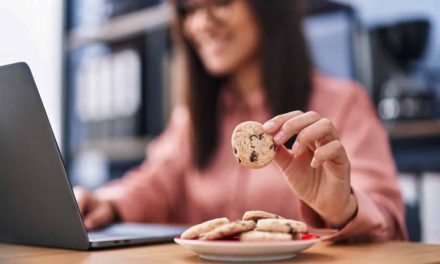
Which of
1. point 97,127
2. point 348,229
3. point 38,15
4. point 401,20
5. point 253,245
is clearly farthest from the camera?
point 38,15

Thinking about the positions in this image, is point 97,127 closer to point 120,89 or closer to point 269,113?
point 120,89

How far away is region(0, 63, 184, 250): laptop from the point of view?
82 centimetres

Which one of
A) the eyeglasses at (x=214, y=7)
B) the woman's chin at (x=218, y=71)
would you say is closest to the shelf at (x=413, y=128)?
the woman's chin at (x=218, y=71)

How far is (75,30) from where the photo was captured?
11.0ft

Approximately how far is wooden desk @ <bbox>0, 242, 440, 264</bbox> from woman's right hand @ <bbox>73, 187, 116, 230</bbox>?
0.40 m

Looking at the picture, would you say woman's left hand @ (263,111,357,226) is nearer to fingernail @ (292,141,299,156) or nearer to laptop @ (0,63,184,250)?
fingernail @ (292,141,299,156)

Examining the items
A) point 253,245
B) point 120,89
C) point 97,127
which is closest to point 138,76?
point 120,89

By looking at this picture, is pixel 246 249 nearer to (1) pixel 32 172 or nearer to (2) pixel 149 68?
(1) pixel 32 172

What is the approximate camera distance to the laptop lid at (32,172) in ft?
2.69

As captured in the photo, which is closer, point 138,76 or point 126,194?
point 126,194

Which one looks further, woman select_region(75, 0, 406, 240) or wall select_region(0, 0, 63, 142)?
wall select_region(0, 0, 63, 142)

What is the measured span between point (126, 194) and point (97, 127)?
1265 mm

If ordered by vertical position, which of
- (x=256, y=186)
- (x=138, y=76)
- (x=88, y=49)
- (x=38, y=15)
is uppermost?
(x=38, y=15)

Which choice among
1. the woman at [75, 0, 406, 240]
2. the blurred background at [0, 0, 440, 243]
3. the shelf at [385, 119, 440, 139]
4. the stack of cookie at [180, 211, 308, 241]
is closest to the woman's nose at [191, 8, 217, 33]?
the woman at [75, 0, 406, 240]
